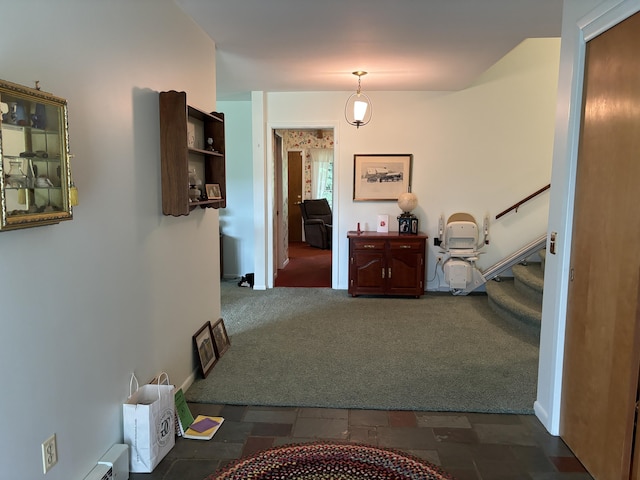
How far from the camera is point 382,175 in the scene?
5.27 m

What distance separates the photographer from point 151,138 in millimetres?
2312

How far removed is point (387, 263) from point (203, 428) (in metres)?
3.08

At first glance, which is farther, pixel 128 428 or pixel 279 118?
pixel 279 118

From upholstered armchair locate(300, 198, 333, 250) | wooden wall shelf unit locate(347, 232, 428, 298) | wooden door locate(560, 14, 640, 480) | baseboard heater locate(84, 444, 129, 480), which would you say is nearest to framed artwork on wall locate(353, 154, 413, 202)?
wooden wall shelf unit locate(347, 232, 428, 298)

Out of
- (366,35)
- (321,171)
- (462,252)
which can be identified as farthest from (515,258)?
(321,171)

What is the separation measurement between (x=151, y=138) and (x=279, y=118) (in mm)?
3148

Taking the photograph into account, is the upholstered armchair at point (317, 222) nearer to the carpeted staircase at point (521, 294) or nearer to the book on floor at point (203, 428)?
the carpeted staircase at point (521, 294)

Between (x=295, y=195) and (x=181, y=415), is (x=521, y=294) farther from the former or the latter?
(x=295, y=195)

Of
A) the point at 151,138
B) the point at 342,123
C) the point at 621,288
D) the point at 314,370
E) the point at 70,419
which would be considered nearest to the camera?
the point at 70,419

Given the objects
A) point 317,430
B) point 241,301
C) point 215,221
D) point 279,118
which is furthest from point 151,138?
point 279,118

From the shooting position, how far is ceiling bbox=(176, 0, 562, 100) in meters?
2.62

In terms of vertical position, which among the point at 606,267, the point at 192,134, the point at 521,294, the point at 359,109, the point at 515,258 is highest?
the point at 359,109

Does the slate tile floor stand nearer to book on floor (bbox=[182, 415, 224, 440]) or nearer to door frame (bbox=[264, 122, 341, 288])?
book on floor (bbox=[182, 415, 224, 440])

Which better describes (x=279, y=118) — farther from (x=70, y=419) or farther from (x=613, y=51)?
(x=70, y=419)
